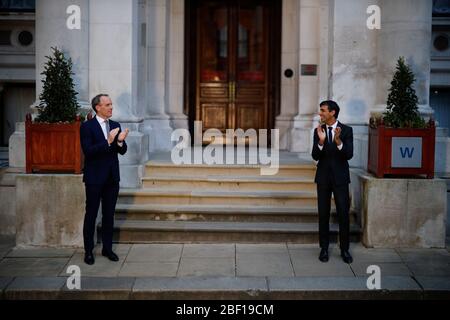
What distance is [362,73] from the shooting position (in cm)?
1116

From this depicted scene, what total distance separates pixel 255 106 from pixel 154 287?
8.11m

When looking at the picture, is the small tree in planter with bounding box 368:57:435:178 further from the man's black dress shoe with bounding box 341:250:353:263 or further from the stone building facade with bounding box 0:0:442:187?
the stone building facade with bounding box 0:0:442:187

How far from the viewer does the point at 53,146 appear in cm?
924

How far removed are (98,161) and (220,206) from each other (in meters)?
2.52

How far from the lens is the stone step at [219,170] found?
11.2m

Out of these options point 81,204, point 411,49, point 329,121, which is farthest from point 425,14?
point 81,204

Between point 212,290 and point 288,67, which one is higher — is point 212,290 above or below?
below

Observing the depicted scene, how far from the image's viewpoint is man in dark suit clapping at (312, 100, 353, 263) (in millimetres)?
8484

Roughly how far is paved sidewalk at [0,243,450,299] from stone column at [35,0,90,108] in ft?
9.47

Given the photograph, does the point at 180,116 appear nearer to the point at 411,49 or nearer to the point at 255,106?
the point at 255,106

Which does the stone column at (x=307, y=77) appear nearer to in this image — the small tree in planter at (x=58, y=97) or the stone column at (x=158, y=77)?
Result: the stone column at (x=158, y=77)

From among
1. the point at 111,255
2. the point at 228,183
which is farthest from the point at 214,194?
the point at 111,255

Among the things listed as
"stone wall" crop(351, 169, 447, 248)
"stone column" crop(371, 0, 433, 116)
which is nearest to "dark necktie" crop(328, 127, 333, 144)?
"stone wall" crop(351, 169, 447, 248)

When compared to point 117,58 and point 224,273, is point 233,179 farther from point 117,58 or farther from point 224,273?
point 224,273
